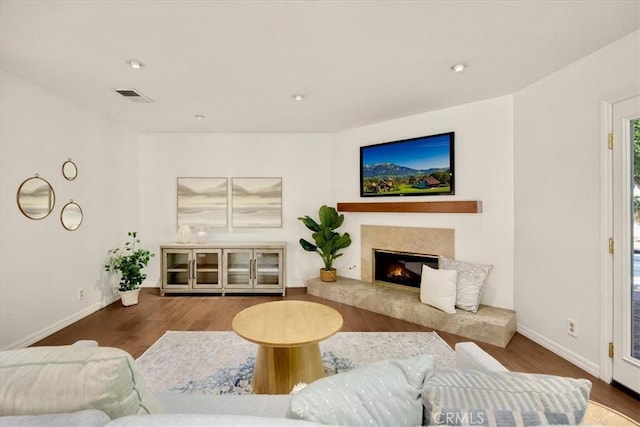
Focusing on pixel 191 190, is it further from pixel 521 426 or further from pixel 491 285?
pixel 521 426

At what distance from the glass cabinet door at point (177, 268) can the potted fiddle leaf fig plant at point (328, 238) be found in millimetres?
1760

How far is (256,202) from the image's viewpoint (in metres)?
4.49

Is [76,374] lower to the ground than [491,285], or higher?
higher

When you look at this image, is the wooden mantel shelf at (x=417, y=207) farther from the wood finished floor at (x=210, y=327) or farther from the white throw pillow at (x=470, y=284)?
the wood finished floor at (x=210, y=327)

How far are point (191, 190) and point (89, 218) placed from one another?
53.6 inches

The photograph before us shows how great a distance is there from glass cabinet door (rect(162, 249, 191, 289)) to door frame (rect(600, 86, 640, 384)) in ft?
14.7

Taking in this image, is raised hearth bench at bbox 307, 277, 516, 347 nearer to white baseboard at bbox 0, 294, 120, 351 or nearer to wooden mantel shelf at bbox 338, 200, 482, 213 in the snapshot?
wooden mantel shelf at bbox 338, 200, 482, 213

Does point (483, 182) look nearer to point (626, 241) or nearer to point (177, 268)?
point (626, 241)

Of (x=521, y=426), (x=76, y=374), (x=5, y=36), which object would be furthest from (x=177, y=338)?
(x=521, y=426)

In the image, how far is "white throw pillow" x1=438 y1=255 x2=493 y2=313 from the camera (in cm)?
287

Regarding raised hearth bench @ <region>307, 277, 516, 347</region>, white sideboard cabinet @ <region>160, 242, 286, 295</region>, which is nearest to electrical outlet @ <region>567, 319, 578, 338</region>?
raised hearth bench @ <region>307, 277, 516, 347</region>

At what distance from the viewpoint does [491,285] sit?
3.07 m

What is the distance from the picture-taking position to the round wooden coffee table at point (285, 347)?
1753 mm

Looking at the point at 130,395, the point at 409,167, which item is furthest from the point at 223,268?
the point at 130,395
